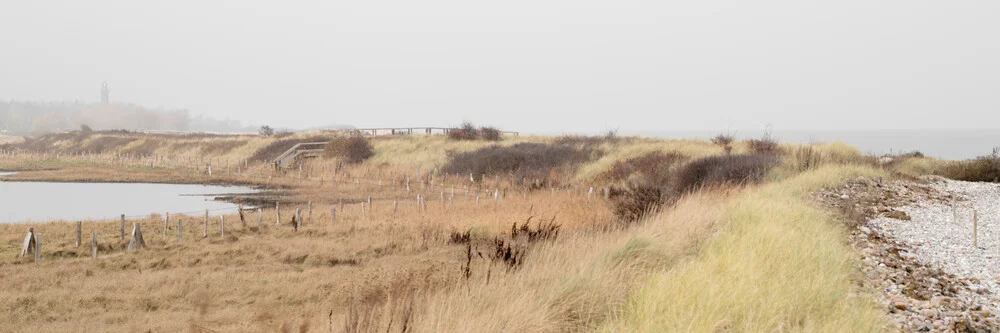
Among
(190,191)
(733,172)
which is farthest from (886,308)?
(190,191)

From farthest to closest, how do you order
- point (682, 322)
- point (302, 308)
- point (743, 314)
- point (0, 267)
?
point (0, 267)
point (302, 308)
point (743, 314)
point (682, 322)

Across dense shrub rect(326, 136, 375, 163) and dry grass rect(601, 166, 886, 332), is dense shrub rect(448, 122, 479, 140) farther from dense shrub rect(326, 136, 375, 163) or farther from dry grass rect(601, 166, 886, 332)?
dry grass rect(601, 166, 886, 332)

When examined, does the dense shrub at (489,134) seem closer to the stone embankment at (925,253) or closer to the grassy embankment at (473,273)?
the grassy embankment at (473,273)

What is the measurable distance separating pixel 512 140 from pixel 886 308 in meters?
37.0

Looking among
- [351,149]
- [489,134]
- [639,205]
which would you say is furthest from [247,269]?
[489,134]

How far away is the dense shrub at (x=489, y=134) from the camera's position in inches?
1745

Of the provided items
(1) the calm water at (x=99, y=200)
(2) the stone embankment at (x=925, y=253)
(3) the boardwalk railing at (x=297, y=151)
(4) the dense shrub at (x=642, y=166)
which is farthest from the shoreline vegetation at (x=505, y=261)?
(3) the boardwalk railing at (x=297, y=151)

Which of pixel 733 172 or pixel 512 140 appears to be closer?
pixel 733 172

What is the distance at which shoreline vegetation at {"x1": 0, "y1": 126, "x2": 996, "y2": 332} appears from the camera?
20.5 ft

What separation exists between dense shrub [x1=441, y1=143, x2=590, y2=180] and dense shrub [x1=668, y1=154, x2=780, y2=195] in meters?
10.3

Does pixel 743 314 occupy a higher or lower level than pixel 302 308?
higher

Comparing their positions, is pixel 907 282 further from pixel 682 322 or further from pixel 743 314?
pixel 682 322

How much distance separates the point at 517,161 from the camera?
3422 cm

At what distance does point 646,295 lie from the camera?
6.56m
